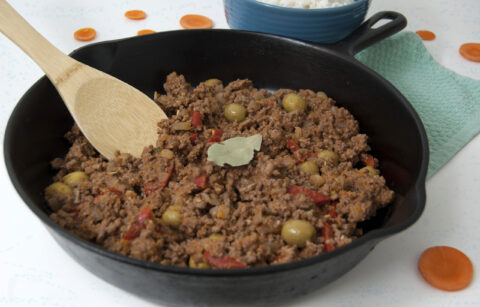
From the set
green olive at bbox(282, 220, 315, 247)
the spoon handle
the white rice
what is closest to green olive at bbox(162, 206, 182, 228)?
green olive at bbox(282, 220, 315, 247)

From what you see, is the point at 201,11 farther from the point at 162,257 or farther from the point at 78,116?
the point at 162,257

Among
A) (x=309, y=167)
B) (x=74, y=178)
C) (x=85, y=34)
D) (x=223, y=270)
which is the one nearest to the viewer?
(x=223, y=270)

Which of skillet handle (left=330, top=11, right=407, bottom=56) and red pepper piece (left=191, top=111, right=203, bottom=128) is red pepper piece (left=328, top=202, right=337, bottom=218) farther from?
skillet handle (left=330, top=11, right=407, bottom=56)

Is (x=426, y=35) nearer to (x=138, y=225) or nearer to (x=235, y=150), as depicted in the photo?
(x=235, y=150)

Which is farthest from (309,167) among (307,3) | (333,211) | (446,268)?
(307,3)

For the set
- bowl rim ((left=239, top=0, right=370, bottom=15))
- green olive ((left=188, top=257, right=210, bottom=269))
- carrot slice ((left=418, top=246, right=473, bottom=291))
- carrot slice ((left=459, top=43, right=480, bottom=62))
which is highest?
bowl rim ((left=239, top=0, right=370, bottom=15))

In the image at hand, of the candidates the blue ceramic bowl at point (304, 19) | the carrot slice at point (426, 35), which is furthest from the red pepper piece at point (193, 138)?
the carrot slice at point (426, 35)

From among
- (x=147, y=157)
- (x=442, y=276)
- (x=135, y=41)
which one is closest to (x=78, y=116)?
(x=147, y=157)
